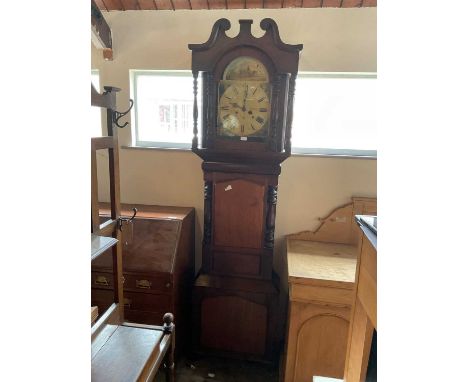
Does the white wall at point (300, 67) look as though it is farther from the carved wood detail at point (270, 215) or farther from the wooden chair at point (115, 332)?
the wooden chair at point (115, 332)

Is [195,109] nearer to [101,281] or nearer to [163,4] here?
[163,4]

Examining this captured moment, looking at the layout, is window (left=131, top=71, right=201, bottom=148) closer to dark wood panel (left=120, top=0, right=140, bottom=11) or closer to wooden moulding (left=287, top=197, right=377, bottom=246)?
dark wood panel (left=120, top=0, right=140, bottom=11)

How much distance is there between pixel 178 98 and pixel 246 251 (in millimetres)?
1139

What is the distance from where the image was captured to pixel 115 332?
106cm

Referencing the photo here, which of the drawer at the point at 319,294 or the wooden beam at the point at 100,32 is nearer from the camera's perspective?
the drawer at the point at 319,294

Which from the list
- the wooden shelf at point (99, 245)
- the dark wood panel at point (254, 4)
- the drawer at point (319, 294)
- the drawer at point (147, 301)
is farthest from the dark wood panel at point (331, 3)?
the drawer at point (147, 301)

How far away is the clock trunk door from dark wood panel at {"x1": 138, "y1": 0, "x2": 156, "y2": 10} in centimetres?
120

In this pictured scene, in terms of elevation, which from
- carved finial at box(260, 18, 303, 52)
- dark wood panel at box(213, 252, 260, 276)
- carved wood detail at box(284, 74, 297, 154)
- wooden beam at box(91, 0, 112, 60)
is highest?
wooden beam at box(91, 0, 112, 60)

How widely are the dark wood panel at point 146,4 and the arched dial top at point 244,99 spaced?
0.78 metres

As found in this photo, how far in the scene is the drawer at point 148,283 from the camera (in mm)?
1838

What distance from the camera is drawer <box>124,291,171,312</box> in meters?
1.87

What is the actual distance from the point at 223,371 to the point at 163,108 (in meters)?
1.76

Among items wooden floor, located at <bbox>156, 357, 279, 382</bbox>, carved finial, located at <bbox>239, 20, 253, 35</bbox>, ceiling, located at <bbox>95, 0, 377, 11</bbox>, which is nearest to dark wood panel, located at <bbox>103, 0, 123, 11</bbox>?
ceiling, located at <bbox>95, 0, 377, 11</bbox>
